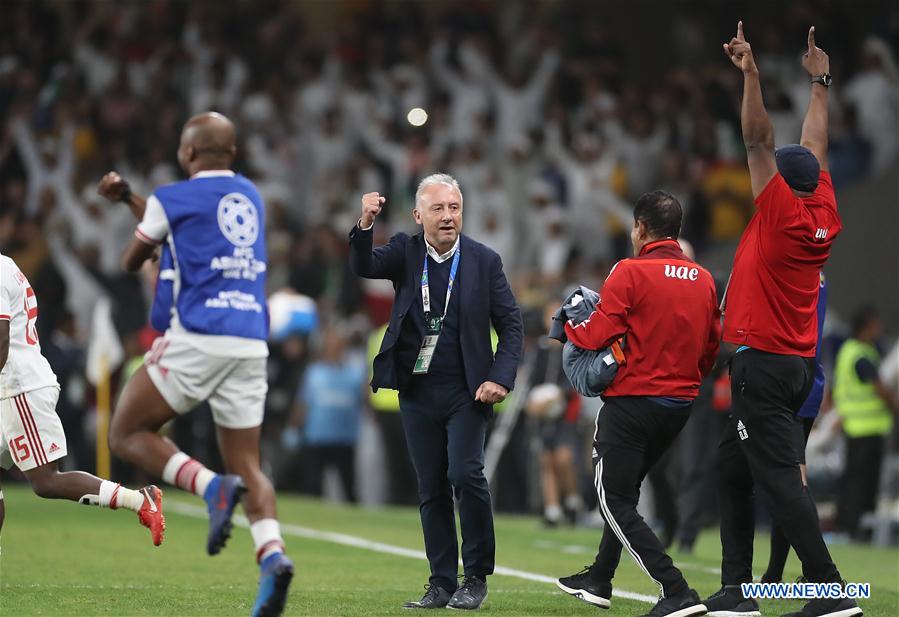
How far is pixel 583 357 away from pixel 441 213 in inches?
47.1

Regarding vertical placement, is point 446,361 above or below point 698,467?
above

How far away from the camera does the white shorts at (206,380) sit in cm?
767

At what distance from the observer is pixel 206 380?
7.70 m

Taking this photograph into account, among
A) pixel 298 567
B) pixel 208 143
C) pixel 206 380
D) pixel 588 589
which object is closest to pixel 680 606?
pixel 588 589

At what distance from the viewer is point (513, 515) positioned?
61.8 ft

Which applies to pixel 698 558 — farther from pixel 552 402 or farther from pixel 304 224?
pixel 304 224

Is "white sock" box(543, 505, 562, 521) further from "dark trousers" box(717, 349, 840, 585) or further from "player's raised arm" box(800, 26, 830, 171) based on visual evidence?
"player's raised arm" box(800, 26, 830, 171)

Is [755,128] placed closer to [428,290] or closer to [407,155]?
[428,290]

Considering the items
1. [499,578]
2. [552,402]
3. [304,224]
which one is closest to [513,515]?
[552,402]

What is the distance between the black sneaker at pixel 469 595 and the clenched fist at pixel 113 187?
2.85m

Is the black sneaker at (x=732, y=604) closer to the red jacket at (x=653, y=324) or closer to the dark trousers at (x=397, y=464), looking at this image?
the red jacket at (x=653, y=324)

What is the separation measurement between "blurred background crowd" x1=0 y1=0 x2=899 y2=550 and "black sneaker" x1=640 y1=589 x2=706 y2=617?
8.50m

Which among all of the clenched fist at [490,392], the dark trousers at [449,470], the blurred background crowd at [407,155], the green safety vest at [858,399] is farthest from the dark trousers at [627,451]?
the green safety vest at [858,399]

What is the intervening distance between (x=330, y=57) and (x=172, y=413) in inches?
679
